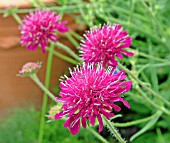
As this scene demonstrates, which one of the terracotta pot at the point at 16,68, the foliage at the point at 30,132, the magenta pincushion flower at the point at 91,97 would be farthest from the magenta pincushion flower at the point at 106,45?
the terracotta pot at the point at 16,68

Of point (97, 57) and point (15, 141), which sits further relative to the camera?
point (15, 141)

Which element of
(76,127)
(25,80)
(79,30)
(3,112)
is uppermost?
(79,30)

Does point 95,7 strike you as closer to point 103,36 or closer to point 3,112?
point 103,36

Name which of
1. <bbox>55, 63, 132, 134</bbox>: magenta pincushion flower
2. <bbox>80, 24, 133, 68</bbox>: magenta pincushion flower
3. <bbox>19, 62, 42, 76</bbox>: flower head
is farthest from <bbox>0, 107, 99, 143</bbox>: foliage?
<bbox>55, 63, 132, 134</bbox>: magenta pincushion flower

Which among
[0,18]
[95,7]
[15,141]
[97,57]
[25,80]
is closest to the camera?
[97,57]

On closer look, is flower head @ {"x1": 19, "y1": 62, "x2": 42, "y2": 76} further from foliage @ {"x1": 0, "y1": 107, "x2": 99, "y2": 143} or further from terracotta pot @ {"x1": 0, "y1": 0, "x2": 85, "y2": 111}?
terracotta pot @ {"x1": 0, "y1": 0, "x2": 85, "y2": 111}

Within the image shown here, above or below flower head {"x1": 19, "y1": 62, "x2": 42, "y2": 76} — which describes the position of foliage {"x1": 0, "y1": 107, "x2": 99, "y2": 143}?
below

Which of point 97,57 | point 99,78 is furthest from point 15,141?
point 99,78
